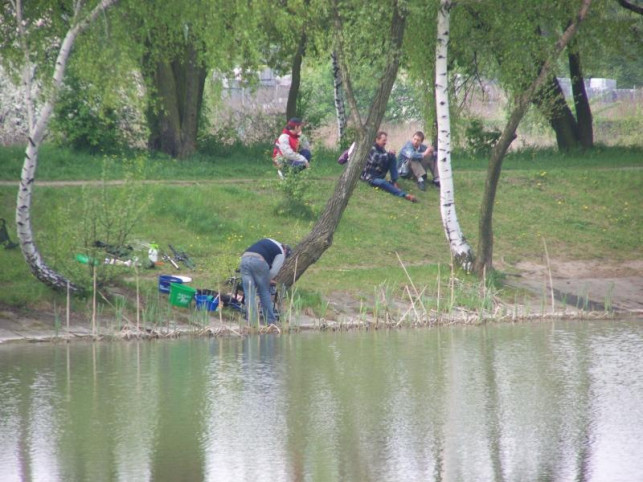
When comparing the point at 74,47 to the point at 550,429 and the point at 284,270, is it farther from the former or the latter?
the point at 550,429

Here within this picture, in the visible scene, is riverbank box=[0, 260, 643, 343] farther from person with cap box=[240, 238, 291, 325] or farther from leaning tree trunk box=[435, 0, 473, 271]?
leaning tree trunk box=[435, 0, 473, 271]

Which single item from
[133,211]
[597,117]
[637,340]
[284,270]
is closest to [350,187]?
[284,270]

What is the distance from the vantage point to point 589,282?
24.5 metres

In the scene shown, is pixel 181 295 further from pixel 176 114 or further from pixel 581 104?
pixel 581 104

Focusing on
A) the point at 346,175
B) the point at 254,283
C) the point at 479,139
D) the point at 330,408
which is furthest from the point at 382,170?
the point at 330,408

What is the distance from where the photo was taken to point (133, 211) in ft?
64.6

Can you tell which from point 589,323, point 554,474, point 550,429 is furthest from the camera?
point 589,323

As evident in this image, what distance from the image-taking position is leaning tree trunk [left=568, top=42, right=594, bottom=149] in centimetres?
3294

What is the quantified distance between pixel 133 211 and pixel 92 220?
0.68 meters

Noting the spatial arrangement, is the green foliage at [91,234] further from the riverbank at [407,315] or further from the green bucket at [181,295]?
the green bucket at [181,295]

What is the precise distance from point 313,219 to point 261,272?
→ 22.9ft

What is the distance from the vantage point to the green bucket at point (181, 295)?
1970cm

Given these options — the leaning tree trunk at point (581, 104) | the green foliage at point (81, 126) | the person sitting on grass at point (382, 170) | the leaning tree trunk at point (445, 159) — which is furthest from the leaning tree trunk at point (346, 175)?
the leaning tree trunk at point (581, 104)

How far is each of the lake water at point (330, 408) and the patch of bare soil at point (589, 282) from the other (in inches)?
Result: 143
